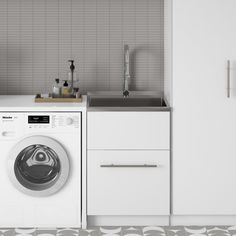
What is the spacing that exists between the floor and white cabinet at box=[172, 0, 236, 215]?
0.11 metres

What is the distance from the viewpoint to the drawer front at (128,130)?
14.0 ft

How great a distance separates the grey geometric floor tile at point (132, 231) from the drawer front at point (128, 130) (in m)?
0.55

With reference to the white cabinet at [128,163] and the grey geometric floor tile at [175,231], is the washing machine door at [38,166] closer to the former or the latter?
the white cabinet at [128,163]

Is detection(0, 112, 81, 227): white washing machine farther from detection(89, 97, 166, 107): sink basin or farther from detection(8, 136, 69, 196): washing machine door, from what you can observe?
detection(89, 97, 166, 107): sink basin

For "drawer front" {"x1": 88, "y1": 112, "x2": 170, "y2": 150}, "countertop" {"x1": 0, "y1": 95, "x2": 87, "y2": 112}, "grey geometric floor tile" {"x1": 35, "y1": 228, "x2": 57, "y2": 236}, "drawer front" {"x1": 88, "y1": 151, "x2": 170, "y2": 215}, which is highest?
"countertop" {"x1": 0, "y1": 95, "x2": 87, "y2": 112}

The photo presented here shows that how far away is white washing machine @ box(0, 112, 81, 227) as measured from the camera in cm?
427

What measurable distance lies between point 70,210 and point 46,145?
0.47 meters

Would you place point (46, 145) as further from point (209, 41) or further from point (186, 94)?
point (209, 41)

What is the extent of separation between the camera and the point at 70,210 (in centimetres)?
435

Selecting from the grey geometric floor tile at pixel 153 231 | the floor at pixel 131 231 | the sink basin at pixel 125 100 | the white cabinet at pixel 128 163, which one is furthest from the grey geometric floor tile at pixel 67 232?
the sink basin at pixel 125 100

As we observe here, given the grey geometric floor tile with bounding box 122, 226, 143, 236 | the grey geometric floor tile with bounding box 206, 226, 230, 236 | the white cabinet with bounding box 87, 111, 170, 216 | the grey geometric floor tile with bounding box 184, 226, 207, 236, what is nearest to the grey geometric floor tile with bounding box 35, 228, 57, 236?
the white cabinet with bounding box 87, 111, 170, 216

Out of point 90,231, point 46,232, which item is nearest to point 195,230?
point 90,231

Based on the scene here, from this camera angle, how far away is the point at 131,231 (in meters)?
4.33

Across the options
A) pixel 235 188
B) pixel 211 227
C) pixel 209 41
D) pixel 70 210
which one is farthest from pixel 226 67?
pixel 70 210
